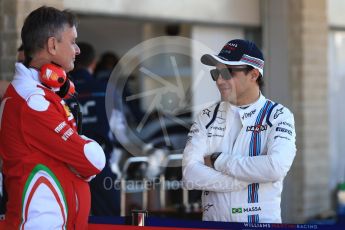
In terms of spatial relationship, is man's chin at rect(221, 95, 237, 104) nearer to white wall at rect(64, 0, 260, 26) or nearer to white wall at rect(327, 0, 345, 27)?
white wall at rect(64, 0, 260, 26)

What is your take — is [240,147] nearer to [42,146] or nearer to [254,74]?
[254,74]

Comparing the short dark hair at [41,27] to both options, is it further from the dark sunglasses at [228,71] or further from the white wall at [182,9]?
the white wall at [182,9]

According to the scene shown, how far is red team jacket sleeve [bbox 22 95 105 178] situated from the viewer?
2.88 meters

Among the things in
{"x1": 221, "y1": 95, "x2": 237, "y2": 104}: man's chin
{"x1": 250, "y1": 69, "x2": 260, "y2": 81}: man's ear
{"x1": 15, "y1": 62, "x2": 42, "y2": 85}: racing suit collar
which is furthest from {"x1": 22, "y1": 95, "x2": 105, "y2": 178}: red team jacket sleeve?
{"x1": 250, "y1": 69, "x2": 260, "y2": 81}: man's ear

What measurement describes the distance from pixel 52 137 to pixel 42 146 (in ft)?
0.19

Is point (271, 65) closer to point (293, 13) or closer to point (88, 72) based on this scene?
point (293, 13)

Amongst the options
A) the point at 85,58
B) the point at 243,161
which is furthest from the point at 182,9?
the point at 243,161

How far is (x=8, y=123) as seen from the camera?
9.70ft

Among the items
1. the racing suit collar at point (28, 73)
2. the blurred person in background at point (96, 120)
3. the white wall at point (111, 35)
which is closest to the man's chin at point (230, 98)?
the racing suit collar at point (28, 73)

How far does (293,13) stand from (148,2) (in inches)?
71.3

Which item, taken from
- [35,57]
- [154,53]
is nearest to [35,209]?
[35,57]

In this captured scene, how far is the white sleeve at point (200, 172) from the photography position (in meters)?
3.46

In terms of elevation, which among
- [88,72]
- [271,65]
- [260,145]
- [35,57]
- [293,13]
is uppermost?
[293,13]

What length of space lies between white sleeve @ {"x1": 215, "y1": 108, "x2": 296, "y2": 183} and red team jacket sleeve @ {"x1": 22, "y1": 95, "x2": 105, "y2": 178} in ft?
2.57
